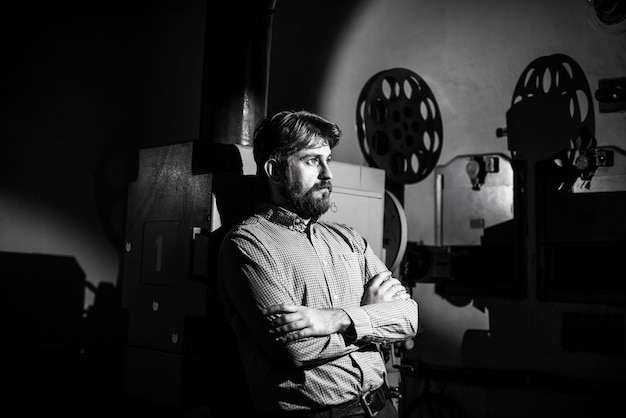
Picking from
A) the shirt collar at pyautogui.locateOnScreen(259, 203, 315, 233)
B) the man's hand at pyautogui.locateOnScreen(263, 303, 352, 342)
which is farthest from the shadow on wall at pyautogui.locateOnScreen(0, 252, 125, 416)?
the man's hand at pyautogui.locateOnScreen(263, 303, 352, 342)

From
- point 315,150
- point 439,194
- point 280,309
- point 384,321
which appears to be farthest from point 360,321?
point 439,194

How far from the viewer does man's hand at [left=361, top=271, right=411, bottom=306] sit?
1.83 m

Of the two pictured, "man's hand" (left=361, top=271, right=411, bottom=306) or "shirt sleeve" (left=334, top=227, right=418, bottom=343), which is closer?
"shirt sleeve" (left=334, top=227, right=418, bottom=343)

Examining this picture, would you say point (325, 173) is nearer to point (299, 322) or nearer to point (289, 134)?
point (289, 134)

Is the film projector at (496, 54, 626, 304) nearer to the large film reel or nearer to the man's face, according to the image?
the large film reel

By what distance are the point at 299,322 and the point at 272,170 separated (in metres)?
0.51

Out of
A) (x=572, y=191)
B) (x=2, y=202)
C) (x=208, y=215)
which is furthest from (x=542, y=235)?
(x=2, y=202)

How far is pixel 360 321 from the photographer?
→ 66.3 inches

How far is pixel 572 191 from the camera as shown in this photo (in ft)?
9.58

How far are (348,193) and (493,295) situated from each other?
1199 mm

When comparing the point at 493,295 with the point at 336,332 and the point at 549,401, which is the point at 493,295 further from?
the point at 336,332

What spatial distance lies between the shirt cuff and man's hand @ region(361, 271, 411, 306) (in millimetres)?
126

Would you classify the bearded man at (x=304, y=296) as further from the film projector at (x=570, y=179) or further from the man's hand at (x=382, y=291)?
the film projector at (x=570, y=179)

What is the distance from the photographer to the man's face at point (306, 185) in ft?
6.15
